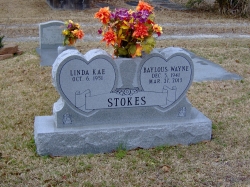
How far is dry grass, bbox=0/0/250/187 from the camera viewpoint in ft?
13.9

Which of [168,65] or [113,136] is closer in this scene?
[113,136]

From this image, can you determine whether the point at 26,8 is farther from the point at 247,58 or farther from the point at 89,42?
the point at 247,58

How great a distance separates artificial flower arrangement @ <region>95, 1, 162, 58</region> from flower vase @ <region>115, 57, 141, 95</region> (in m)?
0.09

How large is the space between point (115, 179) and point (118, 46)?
1.50 meters

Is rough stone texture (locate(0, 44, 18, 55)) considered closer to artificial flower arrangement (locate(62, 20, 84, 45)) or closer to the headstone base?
artificial flower arrangement (locate(62, 20, 84, 45))

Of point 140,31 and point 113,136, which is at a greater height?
point 140,31

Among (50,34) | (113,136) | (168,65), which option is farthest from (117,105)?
(50,34)

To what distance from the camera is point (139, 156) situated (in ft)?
15.5

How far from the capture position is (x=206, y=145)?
500cm

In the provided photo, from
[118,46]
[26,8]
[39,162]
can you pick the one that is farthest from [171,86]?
[26,8]

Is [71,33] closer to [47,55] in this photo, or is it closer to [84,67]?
[47,55]

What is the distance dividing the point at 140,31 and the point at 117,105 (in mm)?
866

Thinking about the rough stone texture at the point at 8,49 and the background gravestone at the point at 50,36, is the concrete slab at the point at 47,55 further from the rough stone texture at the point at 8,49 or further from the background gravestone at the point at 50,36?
the rough stone texture at the point at 8,49

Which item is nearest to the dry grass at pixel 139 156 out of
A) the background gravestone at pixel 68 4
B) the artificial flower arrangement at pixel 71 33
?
the artificial flower arrangement at pixel 71 33
